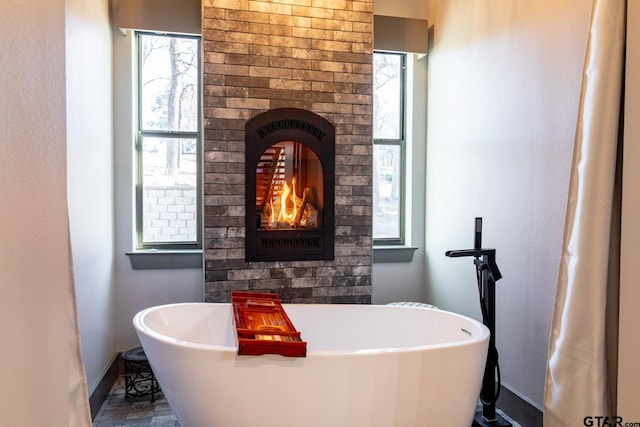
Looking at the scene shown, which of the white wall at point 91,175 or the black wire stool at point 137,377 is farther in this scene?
the black wire stool at point 137,377

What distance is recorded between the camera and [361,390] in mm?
1878

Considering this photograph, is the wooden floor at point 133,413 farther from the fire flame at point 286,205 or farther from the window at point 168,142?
the fire flame at point 286,205

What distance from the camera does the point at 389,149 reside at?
384cm

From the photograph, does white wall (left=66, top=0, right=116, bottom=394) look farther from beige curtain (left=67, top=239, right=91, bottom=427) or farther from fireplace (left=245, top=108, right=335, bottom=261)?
fireplace (left=245, top=108, right=335, bottom=261)

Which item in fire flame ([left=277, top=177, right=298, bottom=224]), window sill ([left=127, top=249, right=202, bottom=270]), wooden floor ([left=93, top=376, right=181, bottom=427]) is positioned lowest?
wooden floor ([left=93, top=376, right=181, bottom=427])

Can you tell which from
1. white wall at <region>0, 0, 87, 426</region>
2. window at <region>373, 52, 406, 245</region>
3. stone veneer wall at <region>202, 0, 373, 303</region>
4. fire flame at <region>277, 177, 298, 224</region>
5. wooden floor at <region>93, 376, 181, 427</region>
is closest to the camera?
white wall at <region>0, 0, 87, 426</region>

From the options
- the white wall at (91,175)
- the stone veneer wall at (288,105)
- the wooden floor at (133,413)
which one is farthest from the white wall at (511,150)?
the white wall at (91,175)

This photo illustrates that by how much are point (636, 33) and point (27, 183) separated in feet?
6.46

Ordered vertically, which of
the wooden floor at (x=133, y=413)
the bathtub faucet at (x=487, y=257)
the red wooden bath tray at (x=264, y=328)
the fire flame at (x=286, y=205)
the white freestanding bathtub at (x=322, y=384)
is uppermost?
the fire flame at (x=286, y=205)

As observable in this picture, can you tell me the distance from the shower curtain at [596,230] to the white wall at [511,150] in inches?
16.4

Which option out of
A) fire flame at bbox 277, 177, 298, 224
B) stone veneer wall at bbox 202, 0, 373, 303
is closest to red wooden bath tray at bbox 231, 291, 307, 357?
stone veneer wall at bbox 202, 0, 373, 303

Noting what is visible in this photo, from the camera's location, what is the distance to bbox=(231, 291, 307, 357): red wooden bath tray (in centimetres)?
183

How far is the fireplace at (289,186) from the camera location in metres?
3.13

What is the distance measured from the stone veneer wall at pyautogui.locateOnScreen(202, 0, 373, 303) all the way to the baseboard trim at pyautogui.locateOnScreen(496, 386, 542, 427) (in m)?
1.06
